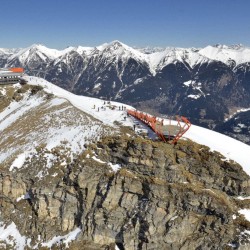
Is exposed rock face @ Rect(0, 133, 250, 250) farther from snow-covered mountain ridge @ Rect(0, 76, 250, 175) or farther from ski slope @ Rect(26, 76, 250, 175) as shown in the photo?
snow-covered mountain ridge @ Rect(0, 76, 250, 175)

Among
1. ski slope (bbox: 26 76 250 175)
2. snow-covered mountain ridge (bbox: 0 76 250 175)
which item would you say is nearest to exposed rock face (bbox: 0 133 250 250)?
ski slope (bbox: 26 76 250 175)

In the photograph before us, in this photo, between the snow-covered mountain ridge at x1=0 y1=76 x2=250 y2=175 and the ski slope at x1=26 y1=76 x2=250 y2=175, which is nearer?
the ski slope at x1=26 y1=76 x2=250 y2=175

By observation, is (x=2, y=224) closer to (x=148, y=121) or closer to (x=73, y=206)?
(x=73, y=206)

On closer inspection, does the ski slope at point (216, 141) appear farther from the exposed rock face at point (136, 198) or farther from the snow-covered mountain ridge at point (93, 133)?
the exposed rock face at point (136, 198)

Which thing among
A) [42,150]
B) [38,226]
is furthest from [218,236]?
[42,150]

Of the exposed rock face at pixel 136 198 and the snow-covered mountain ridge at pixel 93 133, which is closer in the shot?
the exposed rock face at pixel 136 198

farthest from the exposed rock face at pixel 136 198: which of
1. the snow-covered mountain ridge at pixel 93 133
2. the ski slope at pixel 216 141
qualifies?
the snow-covered mountain ridge at pixel 93 133

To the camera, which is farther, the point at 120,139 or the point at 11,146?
the point at 11,146

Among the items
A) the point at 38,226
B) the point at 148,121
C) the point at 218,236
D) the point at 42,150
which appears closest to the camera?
the point at 218,236
